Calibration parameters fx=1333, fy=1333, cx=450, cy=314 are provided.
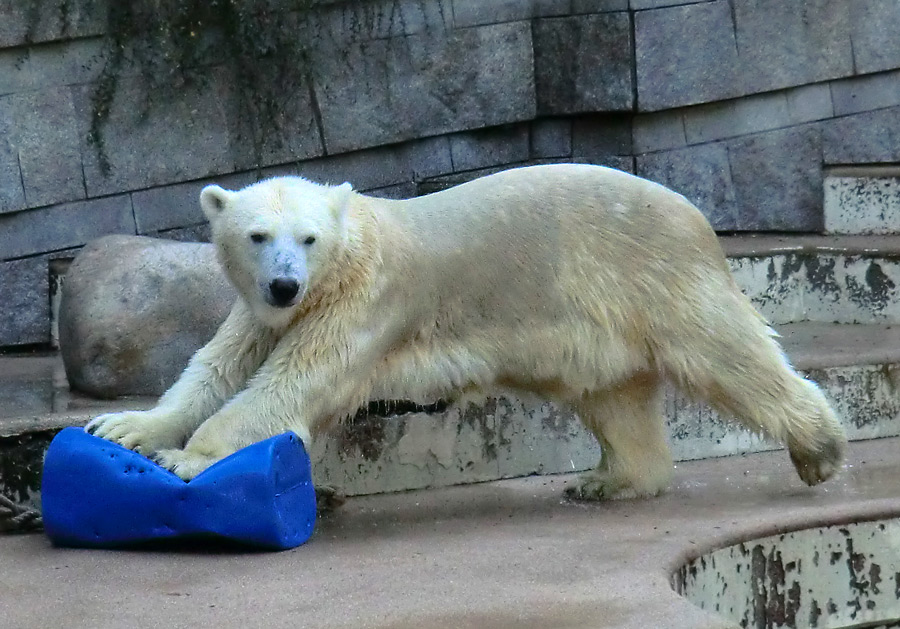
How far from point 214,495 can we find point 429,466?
113 cm

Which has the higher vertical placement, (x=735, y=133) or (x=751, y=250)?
(x=735, y=133)

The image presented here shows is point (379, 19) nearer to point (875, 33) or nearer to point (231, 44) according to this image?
point (231, 44)

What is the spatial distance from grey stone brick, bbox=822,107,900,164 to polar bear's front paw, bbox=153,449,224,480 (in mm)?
3912

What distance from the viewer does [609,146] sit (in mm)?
6008

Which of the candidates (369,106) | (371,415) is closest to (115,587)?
(371,415)

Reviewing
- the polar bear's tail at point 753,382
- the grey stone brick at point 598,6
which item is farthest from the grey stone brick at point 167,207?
the polar bear's tail at point 753,382

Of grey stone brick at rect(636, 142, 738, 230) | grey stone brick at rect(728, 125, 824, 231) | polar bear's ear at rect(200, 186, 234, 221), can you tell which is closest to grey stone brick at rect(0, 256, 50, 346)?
polar bear's ear at rect(200, 186, 234, 221)

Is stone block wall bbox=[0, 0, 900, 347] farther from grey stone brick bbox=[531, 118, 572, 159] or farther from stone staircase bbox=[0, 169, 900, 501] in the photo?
stone staircase bbox=[0, 169, 900, 501]

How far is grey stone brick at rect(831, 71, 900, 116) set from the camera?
20.2 feet

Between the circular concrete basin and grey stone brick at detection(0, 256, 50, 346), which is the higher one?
grey stone brick at detection(0, 256, 50, 346)

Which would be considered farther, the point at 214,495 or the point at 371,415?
the point at 371,415

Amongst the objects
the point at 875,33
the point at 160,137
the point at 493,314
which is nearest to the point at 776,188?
the point at 875,33

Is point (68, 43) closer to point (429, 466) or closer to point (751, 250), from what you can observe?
point (429, 466)

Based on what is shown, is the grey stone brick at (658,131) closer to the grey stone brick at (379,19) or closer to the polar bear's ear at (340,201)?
the grey stone brick at (379,19)
